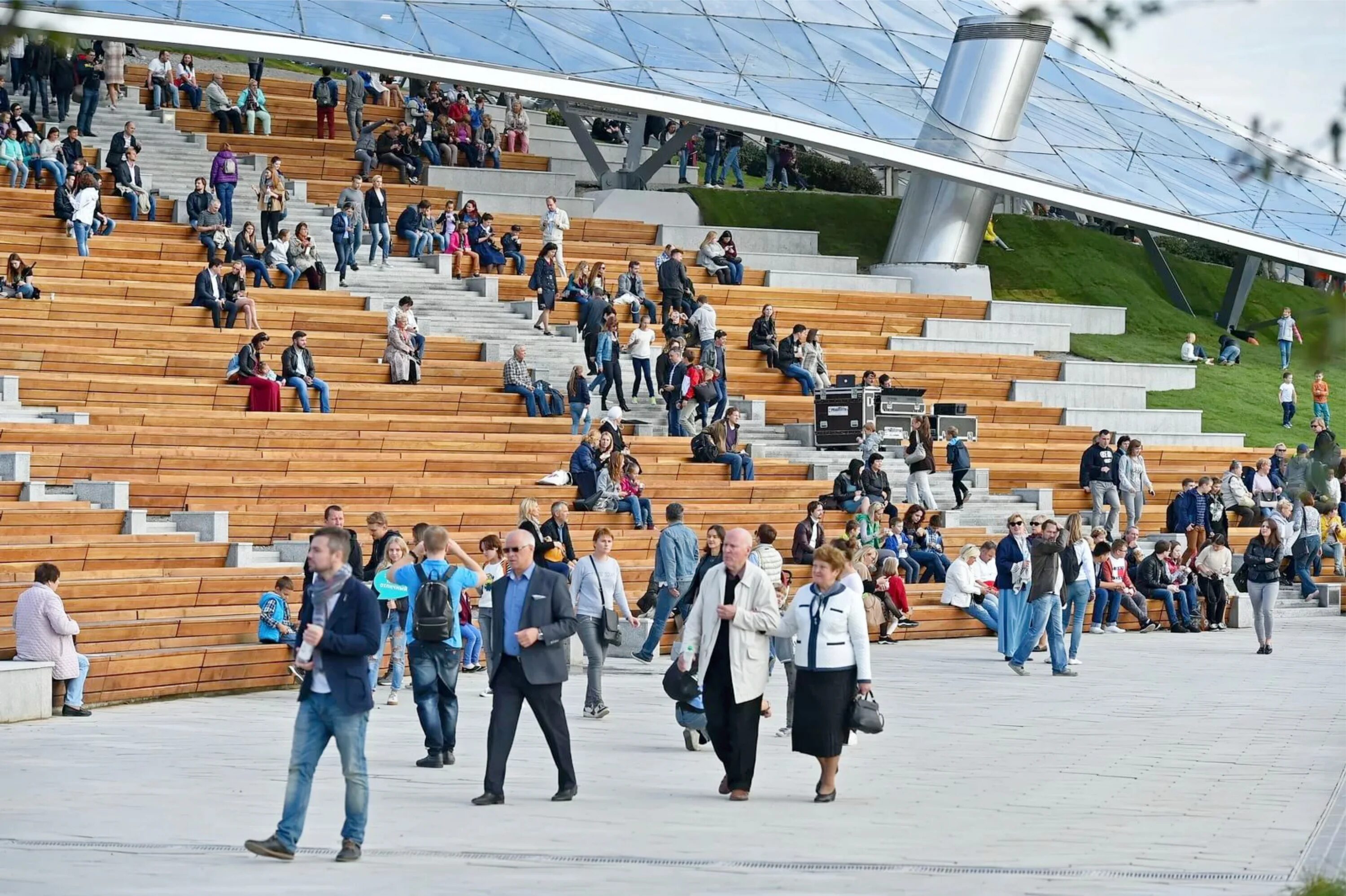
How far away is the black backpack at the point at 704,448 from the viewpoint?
22.9 m

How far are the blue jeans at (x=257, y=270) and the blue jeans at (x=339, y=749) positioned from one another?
18.0 meters

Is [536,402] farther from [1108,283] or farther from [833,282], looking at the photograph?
[1108,283]

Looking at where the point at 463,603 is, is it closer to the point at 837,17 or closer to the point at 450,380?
the point at 450,380

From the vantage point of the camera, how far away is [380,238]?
27.6 metres

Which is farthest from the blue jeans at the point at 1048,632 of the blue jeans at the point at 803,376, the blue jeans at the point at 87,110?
the blue jeans at the point at 87,110

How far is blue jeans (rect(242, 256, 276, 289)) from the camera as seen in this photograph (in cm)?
2522

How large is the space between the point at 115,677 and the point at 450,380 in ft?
35.9

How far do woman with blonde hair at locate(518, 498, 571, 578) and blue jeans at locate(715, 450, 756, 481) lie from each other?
589cm

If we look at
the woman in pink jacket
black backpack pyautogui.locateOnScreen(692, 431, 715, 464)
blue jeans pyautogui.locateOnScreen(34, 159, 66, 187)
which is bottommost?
the woman in pink jacket

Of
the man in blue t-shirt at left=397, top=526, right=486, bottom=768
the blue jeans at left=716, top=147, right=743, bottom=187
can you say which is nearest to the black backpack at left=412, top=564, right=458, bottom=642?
the man in blue t-shirt at left=397, top=526, right=486, bottom=768

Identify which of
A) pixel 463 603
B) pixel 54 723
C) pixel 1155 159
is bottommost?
pixel 54 723

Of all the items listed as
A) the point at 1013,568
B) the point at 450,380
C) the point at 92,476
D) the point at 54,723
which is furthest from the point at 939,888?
the point at 450,380

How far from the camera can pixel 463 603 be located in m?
14.8

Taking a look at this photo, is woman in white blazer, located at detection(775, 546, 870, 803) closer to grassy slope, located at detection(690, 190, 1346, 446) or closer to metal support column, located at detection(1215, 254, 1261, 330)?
grassy slope, located at detection(690, 190, 1346, 446)
